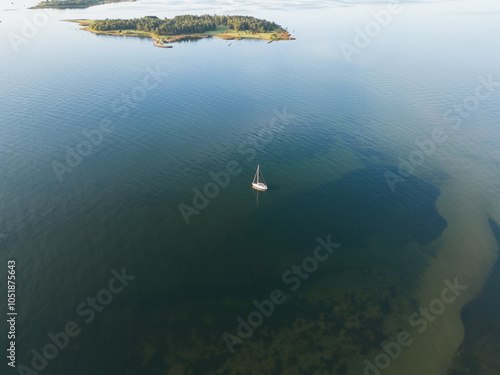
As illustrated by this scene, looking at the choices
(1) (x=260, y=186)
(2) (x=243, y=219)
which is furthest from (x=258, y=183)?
(2) (x=243, y=219)

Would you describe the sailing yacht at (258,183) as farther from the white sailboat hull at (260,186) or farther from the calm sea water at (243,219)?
the calm sea water at (243,219)

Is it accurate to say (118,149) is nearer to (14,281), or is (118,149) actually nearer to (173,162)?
(173,162)

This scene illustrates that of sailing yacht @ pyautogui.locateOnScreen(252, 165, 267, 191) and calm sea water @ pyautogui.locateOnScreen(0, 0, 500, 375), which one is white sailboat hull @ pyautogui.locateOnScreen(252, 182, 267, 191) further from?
calm sea water @ pyautogui.locateOnScreen(0, 0, 500, 375)

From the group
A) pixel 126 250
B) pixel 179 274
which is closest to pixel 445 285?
pixel 179 274

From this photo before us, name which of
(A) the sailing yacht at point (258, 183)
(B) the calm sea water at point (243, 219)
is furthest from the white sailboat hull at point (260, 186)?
(B) the calm sea water at point (243, 219)

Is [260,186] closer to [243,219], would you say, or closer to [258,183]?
[258,183]

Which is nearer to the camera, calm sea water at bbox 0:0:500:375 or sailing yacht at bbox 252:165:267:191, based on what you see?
calm sea water at bbox 0:0:500:375

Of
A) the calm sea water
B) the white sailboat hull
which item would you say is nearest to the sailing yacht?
the white sailboat hull

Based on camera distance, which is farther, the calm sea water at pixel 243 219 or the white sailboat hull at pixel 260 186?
the white sailboat hull at pixel 260 186
